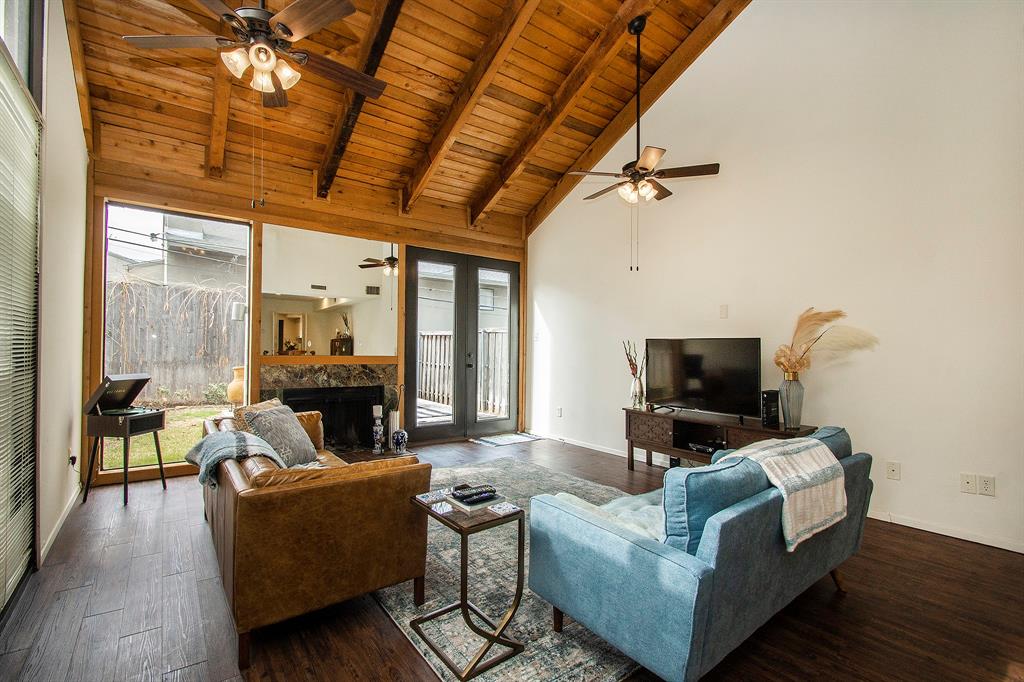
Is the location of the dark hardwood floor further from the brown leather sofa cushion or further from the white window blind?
the brown leather sofa cushion

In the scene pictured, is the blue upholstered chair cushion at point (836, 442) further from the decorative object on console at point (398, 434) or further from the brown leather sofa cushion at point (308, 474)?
the decorative object on console at point (398, 434)

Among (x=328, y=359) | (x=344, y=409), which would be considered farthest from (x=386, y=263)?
(x=344, y=409)

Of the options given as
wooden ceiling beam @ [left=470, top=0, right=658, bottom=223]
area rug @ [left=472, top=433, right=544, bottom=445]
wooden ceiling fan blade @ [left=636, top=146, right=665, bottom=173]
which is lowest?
area rug @ [left=472, top=433, right=544, bottom=445]

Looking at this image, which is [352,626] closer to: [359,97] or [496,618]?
[496,618]

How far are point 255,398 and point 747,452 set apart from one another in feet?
15.0

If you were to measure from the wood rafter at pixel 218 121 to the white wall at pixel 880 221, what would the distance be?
161 inches

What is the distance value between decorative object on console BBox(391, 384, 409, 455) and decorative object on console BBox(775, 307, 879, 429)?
12.5ft

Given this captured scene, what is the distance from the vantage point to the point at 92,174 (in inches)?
159

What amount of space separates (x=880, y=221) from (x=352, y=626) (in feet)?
14.2

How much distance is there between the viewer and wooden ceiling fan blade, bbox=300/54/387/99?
2.77 meters

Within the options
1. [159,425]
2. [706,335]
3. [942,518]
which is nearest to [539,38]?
[706,335]

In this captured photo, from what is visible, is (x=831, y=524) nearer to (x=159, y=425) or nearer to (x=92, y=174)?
(x=159, y=425)

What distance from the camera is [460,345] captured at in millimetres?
6273

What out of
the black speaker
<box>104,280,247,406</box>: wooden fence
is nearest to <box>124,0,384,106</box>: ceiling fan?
<box>104,280,247,406</box>: wooden fence
